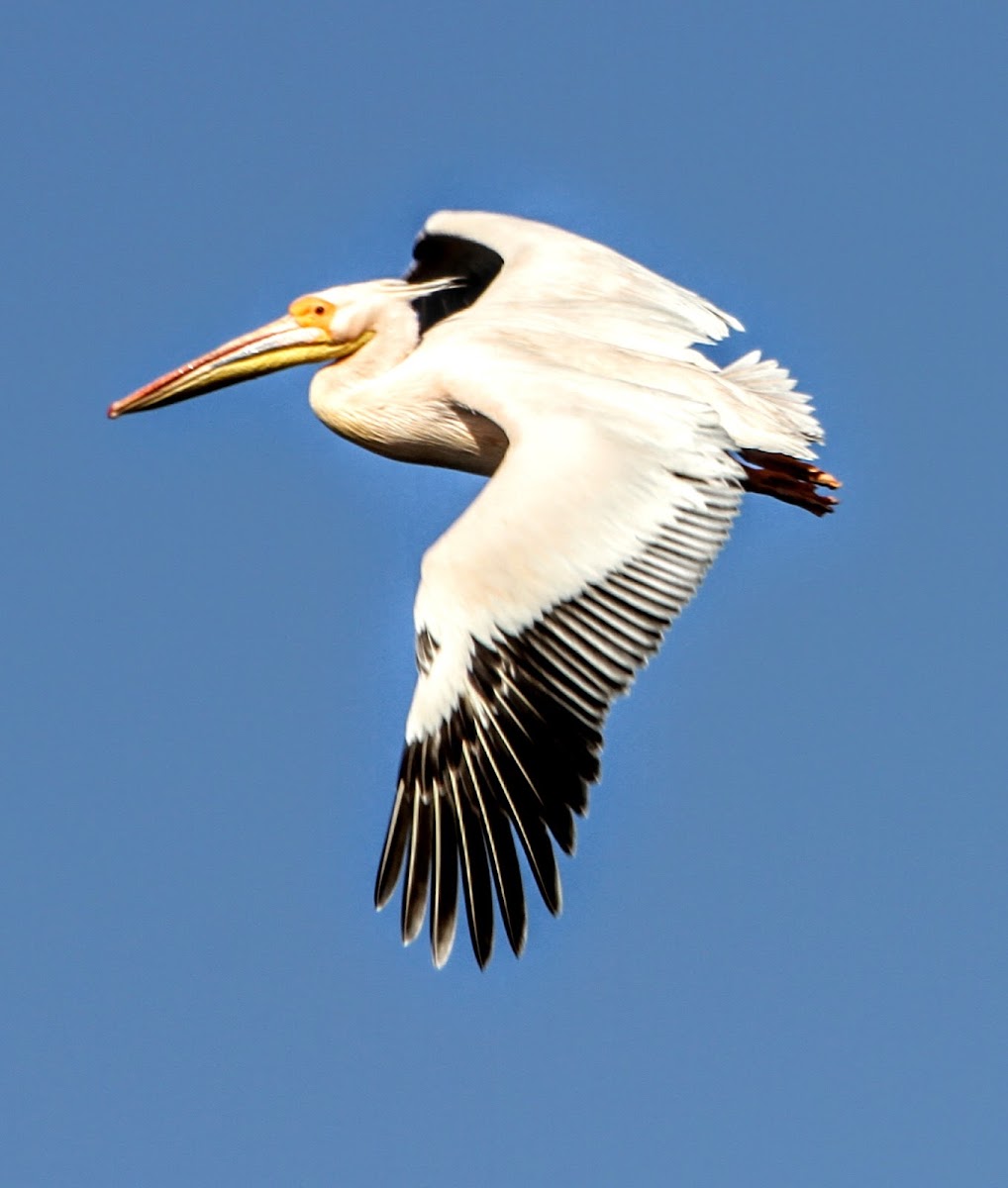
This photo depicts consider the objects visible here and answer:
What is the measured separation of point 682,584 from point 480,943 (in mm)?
1424

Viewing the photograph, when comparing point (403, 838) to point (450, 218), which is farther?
point (450, 218)

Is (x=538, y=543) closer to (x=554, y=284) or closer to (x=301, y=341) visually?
(x=554, y=284)

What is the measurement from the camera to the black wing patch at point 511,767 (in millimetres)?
7848

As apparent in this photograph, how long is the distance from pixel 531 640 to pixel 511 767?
0.45m

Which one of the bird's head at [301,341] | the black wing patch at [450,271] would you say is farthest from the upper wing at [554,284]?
the bird's head at [301,341]

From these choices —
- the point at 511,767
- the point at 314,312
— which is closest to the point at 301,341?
the point at 314,312

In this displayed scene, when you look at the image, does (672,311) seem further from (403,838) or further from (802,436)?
(403,838)

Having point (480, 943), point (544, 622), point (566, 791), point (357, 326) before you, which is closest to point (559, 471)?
point (544, 622)

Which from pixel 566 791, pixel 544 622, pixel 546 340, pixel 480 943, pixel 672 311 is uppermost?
pixel 672 311

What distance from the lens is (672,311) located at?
10219 mm

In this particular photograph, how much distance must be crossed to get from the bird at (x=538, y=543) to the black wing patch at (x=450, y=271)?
993 millimetres

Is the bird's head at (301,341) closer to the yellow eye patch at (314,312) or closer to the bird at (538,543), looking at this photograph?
the yellow eye patch at (314,312)

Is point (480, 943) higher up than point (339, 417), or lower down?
lower down

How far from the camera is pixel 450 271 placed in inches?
436
